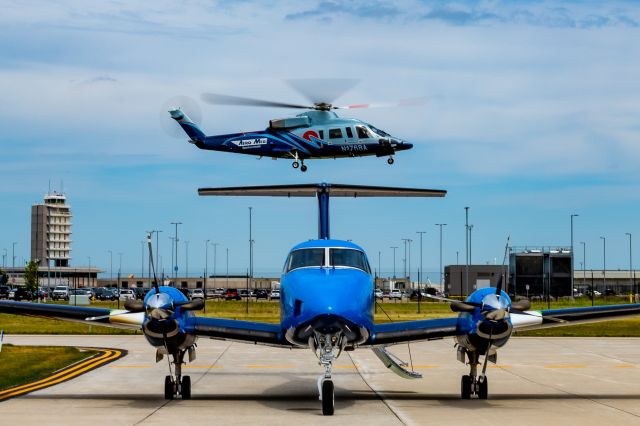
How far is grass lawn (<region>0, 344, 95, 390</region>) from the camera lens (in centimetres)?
2528

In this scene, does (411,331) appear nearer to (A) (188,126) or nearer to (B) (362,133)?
(B) (362,133)

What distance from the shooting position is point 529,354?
3609 centimetres

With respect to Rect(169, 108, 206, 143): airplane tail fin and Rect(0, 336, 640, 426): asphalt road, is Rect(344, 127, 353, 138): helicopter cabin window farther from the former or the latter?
Rect(0, 336, 640, 426): asphalt road

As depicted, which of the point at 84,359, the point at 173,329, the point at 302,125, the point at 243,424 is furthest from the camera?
the point at 302,125

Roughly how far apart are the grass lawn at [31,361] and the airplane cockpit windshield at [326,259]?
871cm

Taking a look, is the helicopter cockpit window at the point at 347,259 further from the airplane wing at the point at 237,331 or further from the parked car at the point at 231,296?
the parked car at the point at 231,296

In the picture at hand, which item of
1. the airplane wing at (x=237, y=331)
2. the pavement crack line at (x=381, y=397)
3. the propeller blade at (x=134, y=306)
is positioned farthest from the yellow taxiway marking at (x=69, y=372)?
the pavement crack line at (x=381, y=397)

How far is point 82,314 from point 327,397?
22.9ft

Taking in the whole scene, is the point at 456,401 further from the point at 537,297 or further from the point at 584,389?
the point at 537,297

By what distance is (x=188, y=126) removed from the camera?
2378 inches

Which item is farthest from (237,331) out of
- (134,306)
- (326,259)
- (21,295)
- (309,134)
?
(21,295)

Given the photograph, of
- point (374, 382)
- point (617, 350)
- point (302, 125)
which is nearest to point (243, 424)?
point (374, 382)

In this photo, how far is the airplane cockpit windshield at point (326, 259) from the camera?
18.6 m

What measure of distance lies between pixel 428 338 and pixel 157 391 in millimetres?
6937
